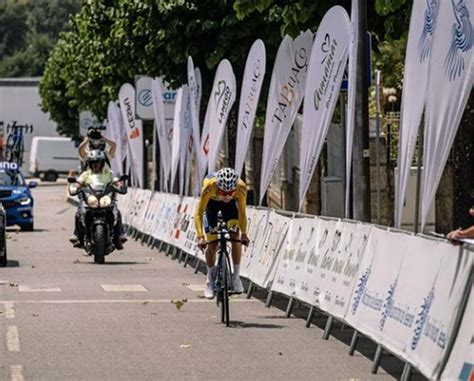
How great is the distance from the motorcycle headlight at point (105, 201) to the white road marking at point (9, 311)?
24.9 ft

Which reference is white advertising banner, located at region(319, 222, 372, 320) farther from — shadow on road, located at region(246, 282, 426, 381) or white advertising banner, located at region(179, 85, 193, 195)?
white advertising banner, located at region(179, 85, 193, 195)

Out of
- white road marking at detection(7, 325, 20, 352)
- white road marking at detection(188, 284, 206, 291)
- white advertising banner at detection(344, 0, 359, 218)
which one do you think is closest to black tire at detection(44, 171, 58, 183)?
white road marking at detection(188, 284, 206, 291)

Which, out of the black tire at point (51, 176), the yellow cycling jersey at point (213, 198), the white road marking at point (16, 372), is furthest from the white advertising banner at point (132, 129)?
the black tire at point (51, 176)

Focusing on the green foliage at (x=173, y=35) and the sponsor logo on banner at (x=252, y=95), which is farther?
the green foliage at (x=173, y=35)

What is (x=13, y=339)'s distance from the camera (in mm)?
15133

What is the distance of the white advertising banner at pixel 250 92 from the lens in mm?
21938

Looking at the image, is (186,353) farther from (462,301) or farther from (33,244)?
(33,244)

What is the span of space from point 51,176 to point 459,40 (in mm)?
90412

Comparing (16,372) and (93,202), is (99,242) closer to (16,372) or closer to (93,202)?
(93,202)

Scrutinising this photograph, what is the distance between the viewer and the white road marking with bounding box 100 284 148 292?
20.9 m

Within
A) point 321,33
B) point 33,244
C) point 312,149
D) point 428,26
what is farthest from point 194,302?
point 33,244

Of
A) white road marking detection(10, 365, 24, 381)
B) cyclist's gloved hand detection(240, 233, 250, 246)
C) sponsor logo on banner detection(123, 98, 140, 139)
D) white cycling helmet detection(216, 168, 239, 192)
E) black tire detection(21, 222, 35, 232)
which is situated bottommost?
black tire detection(21, 222, 35, 232)

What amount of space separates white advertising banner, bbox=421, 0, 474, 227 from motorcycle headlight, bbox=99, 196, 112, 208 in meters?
13.0

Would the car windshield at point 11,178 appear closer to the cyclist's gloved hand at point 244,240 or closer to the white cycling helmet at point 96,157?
the white cycling helmet at point 96,157
